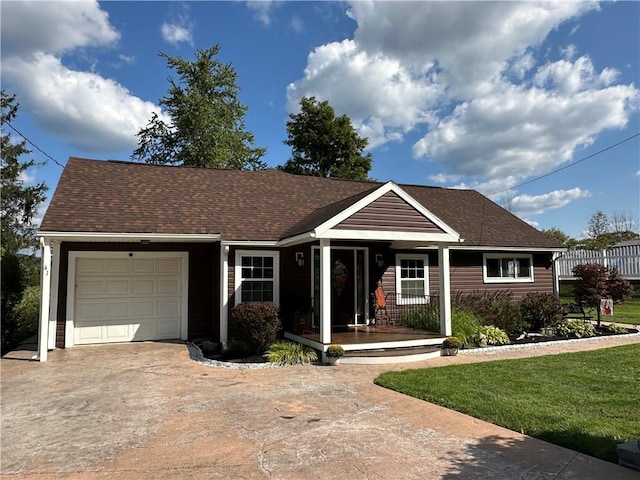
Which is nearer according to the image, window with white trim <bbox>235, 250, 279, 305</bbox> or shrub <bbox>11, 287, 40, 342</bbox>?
window with white trim <bbox>235, 250, 279, 305</bbox>

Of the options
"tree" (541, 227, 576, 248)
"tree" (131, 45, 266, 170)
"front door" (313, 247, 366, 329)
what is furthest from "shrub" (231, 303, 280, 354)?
"tree" (541, 227, 576, 248)

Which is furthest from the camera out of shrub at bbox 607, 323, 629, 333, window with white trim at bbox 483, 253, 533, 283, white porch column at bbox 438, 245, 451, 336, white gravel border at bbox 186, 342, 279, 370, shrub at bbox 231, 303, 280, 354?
window with white trim at bbox 483, 253, 533, 283

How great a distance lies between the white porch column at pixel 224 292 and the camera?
10.9 meters

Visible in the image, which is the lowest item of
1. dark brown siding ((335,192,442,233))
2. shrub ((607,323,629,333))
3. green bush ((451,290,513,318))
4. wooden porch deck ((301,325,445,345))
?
shrub ((607,323,629,333))

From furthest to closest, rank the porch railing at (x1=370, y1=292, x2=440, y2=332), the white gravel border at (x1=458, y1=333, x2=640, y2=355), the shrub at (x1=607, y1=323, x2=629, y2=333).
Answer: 1. the shrub at (x1=607, y1=323, x2=629, y2=333)
2. the porch railing at (x1=370, y1=292, x2=440, y2=332)
3. the white gravel border at (x1=458, y1=333, x2=640, y2=355)

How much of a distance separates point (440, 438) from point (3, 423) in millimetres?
5492

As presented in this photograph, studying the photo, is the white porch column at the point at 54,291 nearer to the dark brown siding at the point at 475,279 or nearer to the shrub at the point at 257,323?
the shrub at the point at 257,323

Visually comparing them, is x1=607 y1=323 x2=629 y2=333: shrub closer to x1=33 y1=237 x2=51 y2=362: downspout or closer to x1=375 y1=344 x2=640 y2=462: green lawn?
x1=375 y1=344 x2=640 y2=462: green lawn

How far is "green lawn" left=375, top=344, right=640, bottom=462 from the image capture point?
15.6ft

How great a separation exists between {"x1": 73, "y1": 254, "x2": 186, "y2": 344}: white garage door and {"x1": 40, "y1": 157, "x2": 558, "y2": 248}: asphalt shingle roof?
4.29ft

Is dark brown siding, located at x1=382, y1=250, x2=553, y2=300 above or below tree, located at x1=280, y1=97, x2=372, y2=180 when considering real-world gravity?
below

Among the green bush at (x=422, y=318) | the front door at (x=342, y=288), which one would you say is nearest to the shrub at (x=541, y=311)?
the green bush at (x=422, y=318)

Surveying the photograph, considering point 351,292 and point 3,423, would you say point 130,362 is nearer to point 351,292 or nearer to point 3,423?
point 3,423

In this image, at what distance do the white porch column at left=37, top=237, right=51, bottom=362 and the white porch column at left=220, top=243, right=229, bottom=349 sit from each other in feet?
→ 12.6
